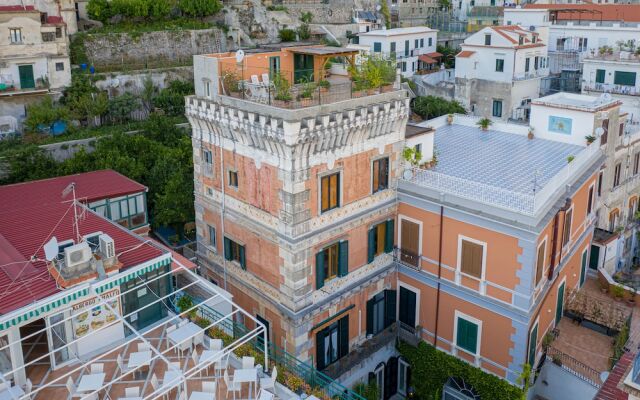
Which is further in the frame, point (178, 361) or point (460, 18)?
point (460, 18)

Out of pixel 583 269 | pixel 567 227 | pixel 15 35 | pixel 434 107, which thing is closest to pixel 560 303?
pixel 567 227

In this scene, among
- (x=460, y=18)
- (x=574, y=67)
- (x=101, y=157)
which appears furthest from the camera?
(x=460, y=18)

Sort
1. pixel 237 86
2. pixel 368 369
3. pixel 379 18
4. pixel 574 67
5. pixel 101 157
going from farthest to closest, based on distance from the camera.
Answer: pixel 379 18, pixel 574 67, pixel 101 157, pixel 368 369, pixel 237 86

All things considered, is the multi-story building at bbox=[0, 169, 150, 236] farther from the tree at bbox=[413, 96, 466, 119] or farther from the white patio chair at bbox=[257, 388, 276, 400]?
the tree at bbox=[413, 96, 466, 119]

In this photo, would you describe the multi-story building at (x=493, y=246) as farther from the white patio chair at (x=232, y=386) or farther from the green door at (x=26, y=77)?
the green door at (x=26, y=77)

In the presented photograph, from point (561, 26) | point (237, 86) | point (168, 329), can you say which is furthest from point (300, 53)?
point (561, 26)

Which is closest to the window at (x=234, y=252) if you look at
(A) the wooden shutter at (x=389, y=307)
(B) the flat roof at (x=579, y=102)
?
(A) the wooden shutter at (x=389, y=307)

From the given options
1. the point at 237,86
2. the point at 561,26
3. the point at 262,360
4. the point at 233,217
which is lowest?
the point at 262,360

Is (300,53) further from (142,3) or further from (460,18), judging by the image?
(460,18)

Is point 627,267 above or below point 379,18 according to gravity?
below
